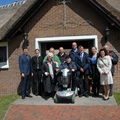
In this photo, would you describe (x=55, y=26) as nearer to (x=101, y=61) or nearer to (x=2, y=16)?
(x=101, y=61)

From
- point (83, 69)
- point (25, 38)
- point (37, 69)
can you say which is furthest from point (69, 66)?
point (25, 38)

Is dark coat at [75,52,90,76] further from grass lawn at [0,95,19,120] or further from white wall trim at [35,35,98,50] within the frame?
grass lawn at [0,95,19,120]

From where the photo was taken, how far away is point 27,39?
37.4ft

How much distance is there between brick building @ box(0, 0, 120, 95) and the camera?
1080 centimetres

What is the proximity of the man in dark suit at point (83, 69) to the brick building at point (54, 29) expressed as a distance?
125 cm

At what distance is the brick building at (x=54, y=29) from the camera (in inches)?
425

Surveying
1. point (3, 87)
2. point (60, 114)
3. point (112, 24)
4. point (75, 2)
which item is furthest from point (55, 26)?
point (60, 114)

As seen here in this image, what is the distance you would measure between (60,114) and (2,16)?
8557 mm

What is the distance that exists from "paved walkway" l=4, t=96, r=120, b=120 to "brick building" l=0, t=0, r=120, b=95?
2016mm

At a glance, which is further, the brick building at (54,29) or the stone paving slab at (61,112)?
the brick building at (54,29)

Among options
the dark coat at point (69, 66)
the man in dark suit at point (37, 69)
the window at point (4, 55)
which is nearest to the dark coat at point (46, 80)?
the dark coat at point (69, 66)

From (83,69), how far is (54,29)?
2.46 meters

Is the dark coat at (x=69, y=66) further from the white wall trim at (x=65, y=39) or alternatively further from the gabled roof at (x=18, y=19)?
the gabled roof at (x=18, y=19)

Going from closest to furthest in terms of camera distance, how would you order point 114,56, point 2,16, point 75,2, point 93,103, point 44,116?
point 44,116
point 93,103
point 114,56
point 75,2
point 2,16
